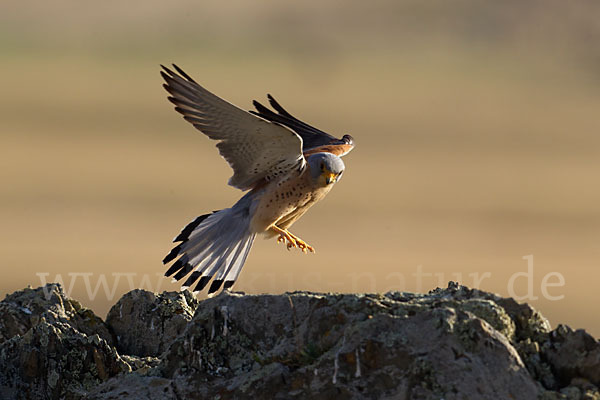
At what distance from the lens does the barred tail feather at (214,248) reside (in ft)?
23.3

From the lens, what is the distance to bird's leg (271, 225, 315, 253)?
748 cm

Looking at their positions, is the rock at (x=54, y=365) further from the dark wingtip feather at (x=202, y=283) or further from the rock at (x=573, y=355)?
the dark wingtip feather at (x=202, y=283)

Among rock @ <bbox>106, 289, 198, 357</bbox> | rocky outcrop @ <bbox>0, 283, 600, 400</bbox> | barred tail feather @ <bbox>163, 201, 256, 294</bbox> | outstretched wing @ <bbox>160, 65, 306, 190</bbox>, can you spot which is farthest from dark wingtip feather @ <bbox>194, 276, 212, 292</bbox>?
rocky outcrop @ <bbox>0, 283, 600, 400</bbox>

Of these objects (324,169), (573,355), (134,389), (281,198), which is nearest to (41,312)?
(134,389)

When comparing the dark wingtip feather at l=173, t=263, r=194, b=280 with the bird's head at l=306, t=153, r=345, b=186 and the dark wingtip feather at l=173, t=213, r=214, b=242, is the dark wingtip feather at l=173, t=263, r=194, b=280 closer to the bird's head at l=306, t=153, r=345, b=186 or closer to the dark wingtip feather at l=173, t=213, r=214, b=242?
the dark wingtip feather at l=173, t=213, r=214, b=242

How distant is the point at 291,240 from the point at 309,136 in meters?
1.83

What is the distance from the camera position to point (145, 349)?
17.1ft

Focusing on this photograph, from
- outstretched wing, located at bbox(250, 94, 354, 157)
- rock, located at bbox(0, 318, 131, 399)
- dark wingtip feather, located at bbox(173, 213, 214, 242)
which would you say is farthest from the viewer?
outstretched wing, located at bbox(250, 94, 354, 157)

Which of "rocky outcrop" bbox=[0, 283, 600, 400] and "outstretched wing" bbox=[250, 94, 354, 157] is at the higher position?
"outstretched wing" bbox=[250, 94, 354, 157]

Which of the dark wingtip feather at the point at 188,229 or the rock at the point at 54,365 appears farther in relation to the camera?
the dark wingtip feather at the point at 188,229

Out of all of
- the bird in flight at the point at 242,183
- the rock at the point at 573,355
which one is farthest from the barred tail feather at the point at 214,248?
the rock at the point at 573,355

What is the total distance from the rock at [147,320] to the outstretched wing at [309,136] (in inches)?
134

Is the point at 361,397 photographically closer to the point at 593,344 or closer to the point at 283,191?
the point at 593,344

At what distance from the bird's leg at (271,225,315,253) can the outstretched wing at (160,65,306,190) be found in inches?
22.1
